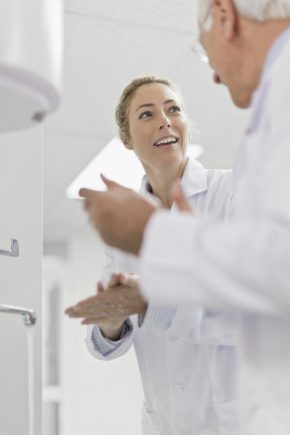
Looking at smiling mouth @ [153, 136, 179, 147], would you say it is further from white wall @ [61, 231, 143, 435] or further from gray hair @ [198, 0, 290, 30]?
white wall @ [61, 231, 143, 435]

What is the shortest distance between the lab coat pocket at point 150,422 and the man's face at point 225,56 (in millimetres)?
1026

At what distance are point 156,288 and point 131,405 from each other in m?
5.59

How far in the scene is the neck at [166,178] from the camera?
6.38 feet

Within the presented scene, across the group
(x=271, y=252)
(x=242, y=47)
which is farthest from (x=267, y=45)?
(x=271, y=252)

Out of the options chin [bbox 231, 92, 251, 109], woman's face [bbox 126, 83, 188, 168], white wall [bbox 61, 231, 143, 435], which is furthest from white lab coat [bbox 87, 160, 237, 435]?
white wall [bbox 61, 231, 143, 435]

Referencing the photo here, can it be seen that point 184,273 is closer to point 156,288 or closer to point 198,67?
point 156,288

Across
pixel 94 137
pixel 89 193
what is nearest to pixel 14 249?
pixel 89 193

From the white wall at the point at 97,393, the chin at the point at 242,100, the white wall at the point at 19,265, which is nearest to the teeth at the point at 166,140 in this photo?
the white wall at the point at 19,265

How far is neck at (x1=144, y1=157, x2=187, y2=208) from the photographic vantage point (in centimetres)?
194

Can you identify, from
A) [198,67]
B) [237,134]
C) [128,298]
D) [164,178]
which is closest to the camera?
[128,298]

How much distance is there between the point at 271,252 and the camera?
0.76 metres

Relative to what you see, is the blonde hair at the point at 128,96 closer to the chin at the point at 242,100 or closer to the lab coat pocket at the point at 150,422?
the lab coat pocket at the point at 150,422

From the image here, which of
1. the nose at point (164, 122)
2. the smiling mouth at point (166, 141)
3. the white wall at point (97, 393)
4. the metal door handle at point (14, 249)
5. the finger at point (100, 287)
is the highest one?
the nose at point (164, 122)

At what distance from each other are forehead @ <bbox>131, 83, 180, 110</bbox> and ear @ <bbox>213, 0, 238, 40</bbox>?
3.43 feet
